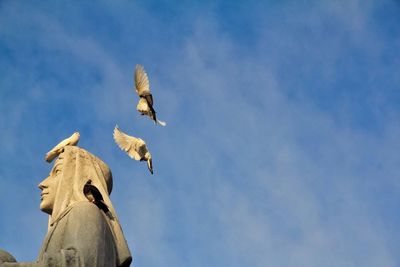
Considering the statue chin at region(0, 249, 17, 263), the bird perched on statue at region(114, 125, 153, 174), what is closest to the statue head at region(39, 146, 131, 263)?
the statue chin at region(0, 249, 17, 263)

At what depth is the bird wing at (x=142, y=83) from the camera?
17297 mm

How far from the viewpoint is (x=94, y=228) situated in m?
10.9

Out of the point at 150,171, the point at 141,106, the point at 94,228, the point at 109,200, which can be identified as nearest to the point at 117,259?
the point at 94,228

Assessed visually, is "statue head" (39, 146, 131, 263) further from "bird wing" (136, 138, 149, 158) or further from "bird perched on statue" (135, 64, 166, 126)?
"bird perched on statue" (135, 64, 166, 126)

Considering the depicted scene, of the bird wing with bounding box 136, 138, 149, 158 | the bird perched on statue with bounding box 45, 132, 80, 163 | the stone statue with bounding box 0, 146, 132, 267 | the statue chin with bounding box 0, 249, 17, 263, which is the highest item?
the bird wing with bounding box 136, 138, 149, 158

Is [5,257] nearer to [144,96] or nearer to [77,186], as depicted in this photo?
[77,186]

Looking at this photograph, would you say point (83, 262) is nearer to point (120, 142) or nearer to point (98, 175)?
point (98, 175)

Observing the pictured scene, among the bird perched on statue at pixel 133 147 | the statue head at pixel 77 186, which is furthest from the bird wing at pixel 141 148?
the statue head at pixel 77 186

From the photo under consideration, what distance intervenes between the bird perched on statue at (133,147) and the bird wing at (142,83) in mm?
2104

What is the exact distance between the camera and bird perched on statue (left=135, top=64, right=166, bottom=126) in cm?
1715

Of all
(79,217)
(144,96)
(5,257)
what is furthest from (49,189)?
(144,96)

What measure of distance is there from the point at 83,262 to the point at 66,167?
3017 millimetres

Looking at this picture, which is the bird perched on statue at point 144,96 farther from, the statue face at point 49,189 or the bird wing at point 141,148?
Result: the statue face at point 49,189

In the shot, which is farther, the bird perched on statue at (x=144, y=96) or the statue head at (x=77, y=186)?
the bird perched on statue at (x=144, y=96)
